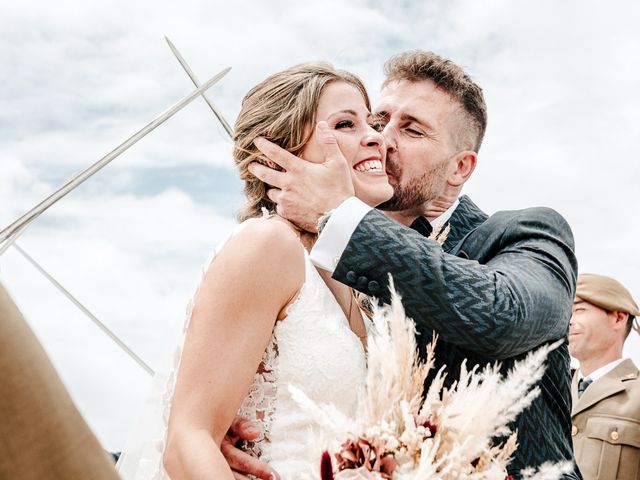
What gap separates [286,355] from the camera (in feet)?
10.1

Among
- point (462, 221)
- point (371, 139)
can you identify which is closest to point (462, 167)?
point (462, 221)

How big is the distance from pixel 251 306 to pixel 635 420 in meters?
6.10

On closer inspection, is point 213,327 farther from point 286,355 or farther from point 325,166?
point 325,166

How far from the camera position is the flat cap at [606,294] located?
27.7 ft

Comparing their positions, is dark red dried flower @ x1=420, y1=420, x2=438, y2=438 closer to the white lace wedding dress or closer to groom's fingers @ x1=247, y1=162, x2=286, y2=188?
the white lace wedding dress

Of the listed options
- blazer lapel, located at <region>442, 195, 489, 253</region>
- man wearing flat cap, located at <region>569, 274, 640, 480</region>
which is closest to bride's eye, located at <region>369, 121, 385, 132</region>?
blazer lapel, located at <region>442, 195, 489, 253</region>

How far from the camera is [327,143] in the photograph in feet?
11.4

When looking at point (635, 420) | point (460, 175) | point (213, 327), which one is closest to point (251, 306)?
point (213, 327)

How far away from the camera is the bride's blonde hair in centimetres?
365

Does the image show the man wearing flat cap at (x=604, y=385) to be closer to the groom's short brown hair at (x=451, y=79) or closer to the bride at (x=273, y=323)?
the groom's short brown hair at (x=451, y=79)

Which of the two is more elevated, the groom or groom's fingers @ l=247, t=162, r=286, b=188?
groom's fingers @ l=247, t=162, r=286, b=188

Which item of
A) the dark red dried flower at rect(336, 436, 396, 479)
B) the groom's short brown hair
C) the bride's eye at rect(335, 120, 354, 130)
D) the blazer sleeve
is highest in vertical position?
the groom's short brown hair

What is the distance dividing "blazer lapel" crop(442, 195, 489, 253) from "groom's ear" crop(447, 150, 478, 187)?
445 millimetres

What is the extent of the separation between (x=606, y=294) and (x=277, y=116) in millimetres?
6020
